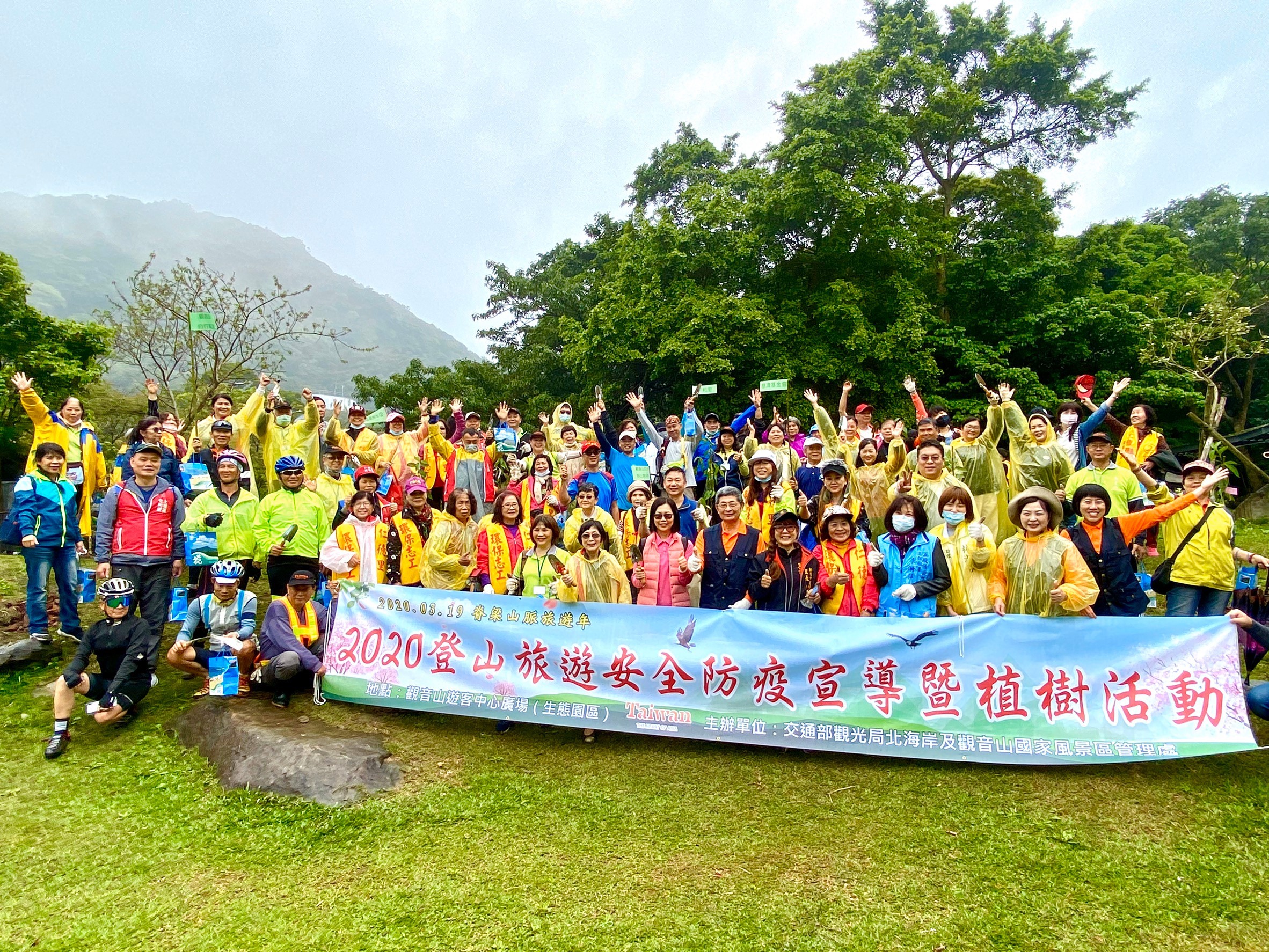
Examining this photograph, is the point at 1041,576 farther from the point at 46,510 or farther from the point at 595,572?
the point at 46,510

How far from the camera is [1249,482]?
14.6m

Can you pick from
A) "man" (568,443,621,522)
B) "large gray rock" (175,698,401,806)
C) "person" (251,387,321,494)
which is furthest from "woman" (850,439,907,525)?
"person" (251,387,321,494)

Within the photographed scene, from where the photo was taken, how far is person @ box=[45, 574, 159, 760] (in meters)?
5.32

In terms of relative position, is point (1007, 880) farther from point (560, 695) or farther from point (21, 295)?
point (21, 295)

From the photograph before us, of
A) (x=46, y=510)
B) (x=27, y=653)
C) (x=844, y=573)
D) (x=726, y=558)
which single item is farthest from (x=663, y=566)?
(x=27, y=653)

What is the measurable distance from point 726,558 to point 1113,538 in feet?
9.37

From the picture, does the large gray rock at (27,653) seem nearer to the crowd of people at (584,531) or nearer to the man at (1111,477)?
the crowd of people at (584,531)

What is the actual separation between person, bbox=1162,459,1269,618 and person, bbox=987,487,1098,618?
1073 millimetres

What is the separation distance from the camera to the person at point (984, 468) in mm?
7129

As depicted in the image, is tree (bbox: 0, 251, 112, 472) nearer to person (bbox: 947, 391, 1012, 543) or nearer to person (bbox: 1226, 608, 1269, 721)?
person (bbox: 947, 391, 1012, 543)

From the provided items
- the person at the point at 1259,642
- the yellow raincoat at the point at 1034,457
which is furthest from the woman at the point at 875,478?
the person at the point at 1259,642

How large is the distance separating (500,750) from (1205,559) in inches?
222

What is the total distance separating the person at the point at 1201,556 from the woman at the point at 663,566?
12.1ft

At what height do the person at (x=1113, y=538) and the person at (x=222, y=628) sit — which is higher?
the person at (x=1113, y=538)
